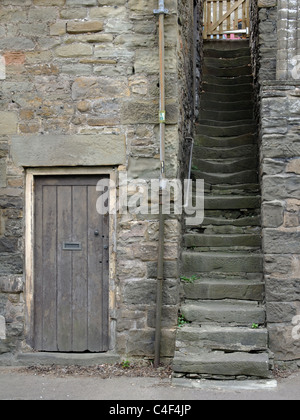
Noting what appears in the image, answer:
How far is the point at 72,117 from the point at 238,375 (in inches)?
119

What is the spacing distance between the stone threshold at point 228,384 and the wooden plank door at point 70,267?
3.53 ft

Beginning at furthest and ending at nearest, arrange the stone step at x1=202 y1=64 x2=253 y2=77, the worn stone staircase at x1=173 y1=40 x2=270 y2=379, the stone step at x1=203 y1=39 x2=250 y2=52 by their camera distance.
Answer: the stone step at x1=203 y1=39 x2=250 y2=52
the stone step at x1=202 y1=64 x2=253 y2=77
the worn stone staircase at x1=173 y1=40 x2=270 y2=379

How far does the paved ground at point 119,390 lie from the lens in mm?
4203

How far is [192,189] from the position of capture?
6.67 metres

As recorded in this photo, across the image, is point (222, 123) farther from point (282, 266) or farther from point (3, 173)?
point (3, 173)

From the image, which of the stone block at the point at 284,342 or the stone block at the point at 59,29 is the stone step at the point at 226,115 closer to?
the stone block at the point at 59,29

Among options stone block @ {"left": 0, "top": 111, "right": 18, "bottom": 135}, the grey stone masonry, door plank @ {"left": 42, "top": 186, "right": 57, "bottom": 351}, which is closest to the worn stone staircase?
door plank @ {"left": 42, "top": 186, "right": 57, "bottom": 351}

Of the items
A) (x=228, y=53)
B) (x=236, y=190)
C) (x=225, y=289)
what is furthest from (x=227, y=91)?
(x=225, y=289)

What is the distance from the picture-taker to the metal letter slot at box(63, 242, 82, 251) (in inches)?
207

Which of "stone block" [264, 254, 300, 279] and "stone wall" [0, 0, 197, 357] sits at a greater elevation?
"stone wall" [0, 0, 197, 357]

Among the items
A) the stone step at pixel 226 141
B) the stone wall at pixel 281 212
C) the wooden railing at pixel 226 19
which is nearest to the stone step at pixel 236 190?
the stone step at pixel 226 141

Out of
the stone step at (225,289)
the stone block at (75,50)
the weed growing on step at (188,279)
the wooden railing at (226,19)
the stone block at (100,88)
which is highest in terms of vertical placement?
the wooden railing at (226,19)

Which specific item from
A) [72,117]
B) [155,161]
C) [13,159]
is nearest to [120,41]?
[72,117]

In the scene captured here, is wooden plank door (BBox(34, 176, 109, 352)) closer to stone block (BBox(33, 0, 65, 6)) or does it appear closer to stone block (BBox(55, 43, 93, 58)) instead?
stone block (BBox(55, 43, 93, 58))
